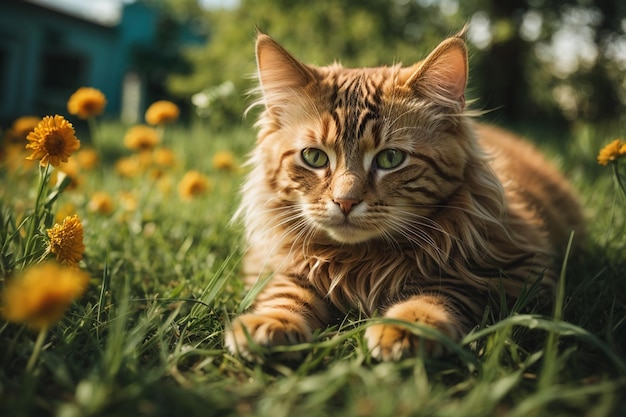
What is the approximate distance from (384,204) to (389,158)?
17 cm

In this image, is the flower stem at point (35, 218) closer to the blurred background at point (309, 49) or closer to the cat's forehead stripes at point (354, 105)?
the cat's forehead stripes at point (354, 105)

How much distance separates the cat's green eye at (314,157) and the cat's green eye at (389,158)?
0.19 metres

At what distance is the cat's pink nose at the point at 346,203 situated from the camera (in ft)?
5.00

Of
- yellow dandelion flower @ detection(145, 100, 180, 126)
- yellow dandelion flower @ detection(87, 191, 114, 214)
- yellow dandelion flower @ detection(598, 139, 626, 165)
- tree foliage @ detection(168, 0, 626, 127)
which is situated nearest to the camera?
yellow dandelion flower @ detection(598, 139, 626, 165)

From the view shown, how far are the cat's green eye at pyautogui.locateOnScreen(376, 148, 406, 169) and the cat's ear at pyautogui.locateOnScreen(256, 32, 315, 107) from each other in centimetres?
41

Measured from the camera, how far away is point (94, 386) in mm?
1011

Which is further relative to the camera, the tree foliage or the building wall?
the building wall

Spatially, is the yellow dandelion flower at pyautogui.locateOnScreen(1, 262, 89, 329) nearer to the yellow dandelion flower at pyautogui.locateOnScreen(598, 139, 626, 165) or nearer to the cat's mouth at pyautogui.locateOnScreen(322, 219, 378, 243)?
the cat's mouth at pyautogui.locateOnScreen(322, 219, 378, 243)

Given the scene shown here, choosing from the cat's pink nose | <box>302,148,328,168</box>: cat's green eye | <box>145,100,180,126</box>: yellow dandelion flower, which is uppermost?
<box>145,100,180,126</box>: yellow dandelion flower

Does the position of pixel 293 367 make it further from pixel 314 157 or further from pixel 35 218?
pixel 35 218

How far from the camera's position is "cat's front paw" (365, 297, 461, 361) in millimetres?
1211

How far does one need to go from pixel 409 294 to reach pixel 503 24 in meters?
5.79

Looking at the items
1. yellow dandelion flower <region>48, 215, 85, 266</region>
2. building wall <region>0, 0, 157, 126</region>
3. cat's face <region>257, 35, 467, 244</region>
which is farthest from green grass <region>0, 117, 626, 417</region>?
building wall <region>0, 0, 157, 126</region>

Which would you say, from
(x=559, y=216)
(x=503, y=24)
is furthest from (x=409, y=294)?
(x=503, y=24)
